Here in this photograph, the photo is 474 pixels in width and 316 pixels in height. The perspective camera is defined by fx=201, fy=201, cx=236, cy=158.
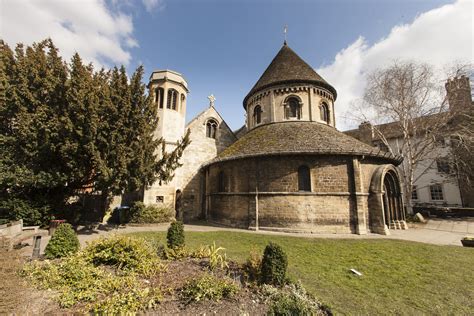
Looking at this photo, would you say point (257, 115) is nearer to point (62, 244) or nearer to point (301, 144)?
point (301, 144)

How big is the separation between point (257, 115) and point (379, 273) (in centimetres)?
1682

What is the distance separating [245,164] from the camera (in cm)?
1508

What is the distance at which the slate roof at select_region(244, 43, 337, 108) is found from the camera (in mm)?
19047

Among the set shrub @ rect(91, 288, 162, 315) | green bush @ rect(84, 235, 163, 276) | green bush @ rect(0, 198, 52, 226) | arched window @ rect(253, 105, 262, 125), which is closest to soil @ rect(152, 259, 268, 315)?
shrub @ rect(91, 288, 162, 315)

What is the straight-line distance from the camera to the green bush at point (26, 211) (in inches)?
458

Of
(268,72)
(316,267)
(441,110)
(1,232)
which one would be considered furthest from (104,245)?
(441,110)

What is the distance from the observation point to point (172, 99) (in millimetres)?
19250

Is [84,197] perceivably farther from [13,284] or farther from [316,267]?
[316,267]

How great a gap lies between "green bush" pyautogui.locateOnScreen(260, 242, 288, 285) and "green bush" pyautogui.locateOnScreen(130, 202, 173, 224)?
12607mm

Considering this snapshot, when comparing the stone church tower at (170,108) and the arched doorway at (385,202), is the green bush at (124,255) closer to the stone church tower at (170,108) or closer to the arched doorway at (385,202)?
the stone church tower at (170,108)

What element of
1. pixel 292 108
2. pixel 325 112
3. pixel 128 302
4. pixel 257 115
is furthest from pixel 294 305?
pixel 325 112

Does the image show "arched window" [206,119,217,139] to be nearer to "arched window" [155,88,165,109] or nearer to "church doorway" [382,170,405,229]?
"arched window" [155,88,165,109]

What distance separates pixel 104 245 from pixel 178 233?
8.13ft

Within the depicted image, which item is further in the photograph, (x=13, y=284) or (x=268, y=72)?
(x=268, y=72)
